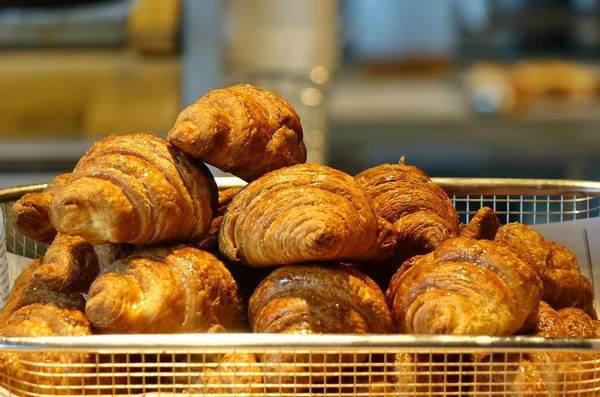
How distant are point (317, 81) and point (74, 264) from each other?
5.92ft

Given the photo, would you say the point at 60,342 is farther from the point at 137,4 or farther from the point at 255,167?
the point at 137,4

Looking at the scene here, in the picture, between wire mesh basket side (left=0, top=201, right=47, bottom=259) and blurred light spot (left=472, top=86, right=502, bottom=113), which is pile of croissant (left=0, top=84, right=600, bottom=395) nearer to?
wire mesh basket side (left=0, top=201, right=47, bottom=259)

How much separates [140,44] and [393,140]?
0.84 metres

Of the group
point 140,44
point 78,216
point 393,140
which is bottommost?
point 393,140

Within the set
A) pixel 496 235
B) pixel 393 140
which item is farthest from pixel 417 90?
pixel 496 235

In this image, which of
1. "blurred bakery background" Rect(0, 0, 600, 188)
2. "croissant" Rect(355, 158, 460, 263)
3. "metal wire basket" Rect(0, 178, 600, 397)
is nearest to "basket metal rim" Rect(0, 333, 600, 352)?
"metal wire basket" Rect(0, 178, 600, 397)

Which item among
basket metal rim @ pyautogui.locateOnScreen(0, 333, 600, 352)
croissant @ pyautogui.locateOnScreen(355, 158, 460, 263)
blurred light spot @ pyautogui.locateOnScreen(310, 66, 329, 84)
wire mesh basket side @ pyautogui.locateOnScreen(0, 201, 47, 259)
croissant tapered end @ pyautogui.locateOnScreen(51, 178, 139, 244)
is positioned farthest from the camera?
blurred light spot @ pyautogui.locateOnScreen(310, 66, 329, 84)

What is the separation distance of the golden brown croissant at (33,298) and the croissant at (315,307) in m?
0.19

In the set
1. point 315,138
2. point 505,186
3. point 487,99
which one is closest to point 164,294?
point 505,186

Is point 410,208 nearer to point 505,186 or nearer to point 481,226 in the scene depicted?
point 481,226

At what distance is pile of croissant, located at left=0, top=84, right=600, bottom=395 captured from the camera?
0.81 m

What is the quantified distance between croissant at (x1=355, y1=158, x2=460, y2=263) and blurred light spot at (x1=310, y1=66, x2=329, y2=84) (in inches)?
64.2

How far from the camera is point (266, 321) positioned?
0.84m

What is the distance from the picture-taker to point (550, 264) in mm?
1028
